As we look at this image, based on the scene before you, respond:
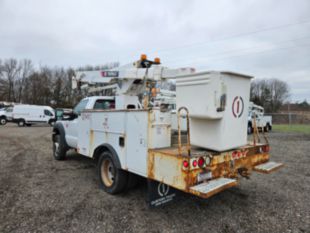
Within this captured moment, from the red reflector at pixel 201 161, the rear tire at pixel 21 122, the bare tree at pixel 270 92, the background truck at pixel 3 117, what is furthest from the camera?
the bare tree at pixel 270 92

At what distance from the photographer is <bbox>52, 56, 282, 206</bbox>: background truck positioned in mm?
2553

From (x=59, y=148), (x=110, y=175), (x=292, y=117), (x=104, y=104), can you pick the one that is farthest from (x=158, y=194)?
(x=292, y=117)

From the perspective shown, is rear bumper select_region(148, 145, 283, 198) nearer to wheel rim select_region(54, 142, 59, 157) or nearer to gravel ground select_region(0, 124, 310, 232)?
gravel ground select_region(0, 124, 310, 232)

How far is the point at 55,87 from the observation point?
137 feet

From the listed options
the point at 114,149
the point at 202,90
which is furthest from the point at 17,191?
the point at 202,90

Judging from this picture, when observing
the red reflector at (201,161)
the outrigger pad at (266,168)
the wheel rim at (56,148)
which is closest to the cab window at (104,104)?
the wheel rim at (56,148)

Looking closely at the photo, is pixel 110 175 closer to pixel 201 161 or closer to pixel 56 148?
pixel 201 161

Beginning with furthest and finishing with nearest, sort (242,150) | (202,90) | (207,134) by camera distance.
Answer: (242,150) → (207,134) → (202,90)

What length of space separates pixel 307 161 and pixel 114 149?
264 inches

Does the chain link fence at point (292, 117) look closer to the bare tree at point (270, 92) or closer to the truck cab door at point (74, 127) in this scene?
the bare tree at point (270, 92)

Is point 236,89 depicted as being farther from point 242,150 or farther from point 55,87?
point 55,87

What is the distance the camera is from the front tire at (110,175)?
3.57 meters

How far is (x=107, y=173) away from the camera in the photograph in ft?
13.2

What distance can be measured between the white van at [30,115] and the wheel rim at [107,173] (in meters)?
20.9
